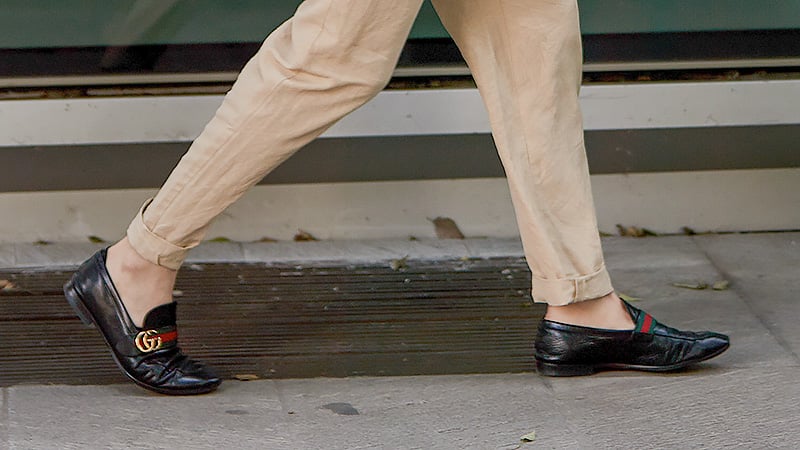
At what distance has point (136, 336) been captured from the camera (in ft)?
9.62

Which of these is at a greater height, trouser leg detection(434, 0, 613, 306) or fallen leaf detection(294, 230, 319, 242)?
trouser leg detection(434, 0, 613, 306)

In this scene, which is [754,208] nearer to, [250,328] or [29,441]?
[250,328]

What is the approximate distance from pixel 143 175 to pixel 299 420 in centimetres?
150

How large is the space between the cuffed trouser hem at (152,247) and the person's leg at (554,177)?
79cm

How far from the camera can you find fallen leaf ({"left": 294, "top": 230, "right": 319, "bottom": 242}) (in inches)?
167

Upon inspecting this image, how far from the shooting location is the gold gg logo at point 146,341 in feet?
9.62

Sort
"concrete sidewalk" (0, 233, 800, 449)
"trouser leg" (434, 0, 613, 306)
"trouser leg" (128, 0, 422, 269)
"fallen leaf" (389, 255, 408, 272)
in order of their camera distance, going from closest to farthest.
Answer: "trouser leg" (128, 0, 422, 269) → "concrete sidewalk" (0, 233, 800, 449) → "trouser leg" (434, 0, 613, 306) → "fallen leaf" (389, 255, 408, 272)

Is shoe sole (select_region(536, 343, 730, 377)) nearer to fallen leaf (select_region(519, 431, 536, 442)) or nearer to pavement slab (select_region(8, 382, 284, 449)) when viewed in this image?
fallen leaf (select_region(519, 431, 536, 442))

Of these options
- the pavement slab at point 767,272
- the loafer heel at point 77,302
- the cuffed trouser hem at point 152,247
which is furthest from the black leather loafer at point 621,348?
the loafer heel at point 77,302

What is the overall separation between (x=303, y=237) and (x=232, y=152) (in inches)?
58.6

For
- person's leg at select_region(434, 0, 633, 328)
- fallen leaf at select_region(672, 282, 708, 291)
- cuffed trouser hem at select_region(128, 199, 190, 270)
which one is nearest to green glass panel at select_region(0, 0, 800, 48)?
fallen leaf at select_region(672, 282, 708, 291)

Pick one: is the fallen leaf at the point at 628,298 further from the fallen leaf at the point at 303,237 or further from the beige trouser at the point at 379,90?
the fallen leaf at the point at 303,237

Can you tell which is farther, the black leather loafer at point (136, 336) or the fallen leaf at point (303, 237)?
the fallen leaf at point (303, 237)

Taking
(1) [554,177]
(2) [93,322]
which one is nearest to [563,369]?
(1) [554,177]
